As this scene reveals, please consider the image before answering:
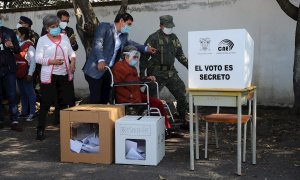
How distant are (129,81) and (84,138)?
3.93 feet

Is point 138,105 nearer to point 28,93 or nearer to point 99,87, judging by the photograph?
point 99,87

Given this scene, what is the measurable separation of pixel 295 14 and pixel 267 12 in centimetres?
117

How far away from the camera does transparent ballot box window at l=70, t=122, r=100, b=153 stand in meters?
5.63

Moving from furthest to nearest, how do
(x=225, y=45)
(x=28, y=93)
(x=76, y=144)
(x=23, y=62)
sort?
1. (x=28, y=93)
2. (x=23, y=62)
3. (x=76, y=144)
4. (x=225, y=45)

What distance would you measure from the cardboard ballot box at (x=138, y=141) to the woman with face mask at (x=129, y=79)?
0.88 m

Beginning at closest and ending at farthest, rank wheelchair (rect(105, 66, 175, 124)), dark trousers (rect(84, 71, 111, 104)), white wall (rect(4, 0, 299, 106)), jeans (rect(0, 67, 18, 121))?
wheelchair (rect(105, 66, 175, 124)), dark trousers (rect(84, 71, 111, 104)), jeans (rect(0, 67, 18, 121)), white wall (rect(4, 0, 299, 106))

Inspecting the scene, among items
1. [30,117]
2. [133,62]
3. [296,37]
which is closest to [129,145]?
[133,62]

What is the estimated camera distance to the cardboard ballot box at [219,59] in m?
4.89

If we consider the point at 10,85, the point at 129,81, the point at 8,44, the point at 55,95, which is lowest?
the point at 55,95

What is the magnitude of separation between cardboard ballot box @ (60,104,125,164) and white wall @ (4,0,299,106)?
15.1 feet

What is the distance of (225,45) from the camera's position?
493 centimetres

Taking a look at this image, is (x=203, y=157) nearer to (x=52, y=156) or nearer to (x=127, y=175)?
(x=127, y=175)

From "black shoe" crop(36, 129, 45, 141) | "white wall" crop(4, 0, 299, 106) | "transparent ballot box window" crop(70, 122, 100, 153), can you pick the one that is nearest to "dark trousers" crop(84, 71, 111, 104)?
"black shoe" crop(36, 129, 45, 141)

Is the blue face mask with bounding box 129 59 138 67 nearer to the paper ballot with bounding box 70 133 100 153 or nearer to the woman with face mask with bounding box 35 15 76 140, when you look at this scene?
the woman with face mask with bounding box 35 15 76 140
